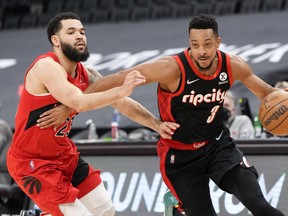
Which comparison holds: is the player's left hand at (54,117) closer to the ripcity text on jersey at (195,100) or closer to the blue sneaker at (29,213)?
the ripcity text on jersey at (195,100)

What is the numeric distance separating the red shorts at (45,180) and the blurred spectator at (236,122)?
2.66 m

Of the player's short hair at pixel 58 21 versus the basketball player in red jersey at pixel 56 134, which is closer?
the basketball player in red jersey at pixel 56 134

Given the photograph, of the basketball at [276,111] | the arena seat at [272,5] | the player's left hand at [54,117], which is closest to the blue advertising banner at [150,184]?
the basketball at [276,111]

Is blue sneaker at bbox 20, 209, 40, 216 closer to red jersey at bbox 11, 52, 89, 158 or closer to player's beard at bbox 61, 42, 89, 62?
red jersey at bbox 11, 52, 89, 158

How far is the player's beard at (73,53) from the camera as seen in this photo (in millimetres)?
5336

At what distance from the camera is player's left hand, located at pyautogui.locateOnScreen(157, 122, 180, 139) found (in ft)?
17.6

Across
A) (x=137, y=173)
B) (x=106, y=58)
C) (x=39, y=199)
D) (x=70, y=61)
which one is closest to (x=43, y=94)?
(x=70, y=61)

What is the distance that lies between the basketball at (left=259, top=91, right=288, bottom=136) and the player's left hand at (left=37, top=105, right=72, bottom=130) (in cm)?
147

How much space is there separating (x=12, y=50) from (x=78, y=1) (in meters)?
2.41

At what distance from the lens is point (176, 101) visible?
Answer: 5359 mm

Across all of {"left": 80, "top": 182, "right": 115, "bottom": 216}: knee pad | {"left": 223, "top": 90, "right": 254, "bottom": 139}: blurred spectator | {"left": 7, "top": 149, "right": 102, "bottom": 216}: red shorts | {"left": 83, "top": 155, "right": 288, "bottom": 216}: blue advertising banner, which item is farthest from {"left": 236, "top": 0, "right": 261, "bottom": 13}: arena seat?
{"left": 7, "top": 149, "right": 102, "bottom": 216}: red shorts

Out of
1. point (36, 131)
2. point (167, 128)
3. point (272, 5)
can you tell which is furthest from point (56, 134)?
point (272, 5)

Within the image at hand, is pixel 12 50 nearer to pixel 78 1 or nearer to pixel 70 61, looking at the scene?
pixel 78 1

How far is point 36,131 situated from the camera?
533 cm
